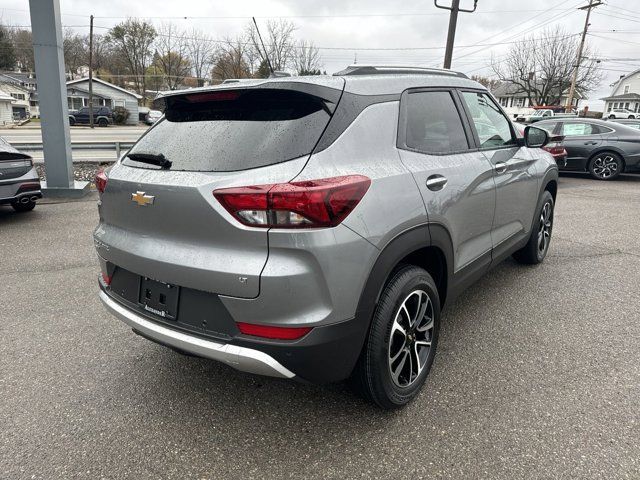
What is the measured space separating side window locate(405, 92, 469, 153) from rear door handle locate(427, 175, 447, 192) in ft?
0.54

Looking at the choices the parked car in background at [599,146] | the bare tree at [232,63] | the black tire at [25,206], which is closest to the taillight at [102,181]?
the black tire at [25,206]

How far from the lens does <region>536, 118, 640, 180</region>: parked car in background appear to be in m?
11.4

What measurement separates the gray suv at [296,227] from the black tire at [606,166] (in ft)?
36.1

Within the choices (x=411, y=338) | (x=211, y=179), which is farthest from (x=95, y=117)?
(x=411, y=338)

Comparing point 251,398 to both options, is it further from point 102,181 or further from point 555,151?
point 555,151

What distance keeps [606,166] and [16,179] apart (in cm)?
1270

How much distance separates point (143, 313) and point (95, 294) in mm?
2048

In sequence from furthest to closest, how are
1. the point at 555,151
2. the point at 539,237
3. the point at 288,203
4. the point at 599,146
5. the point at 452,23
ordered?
the point at 452,23 → the point at 599,146 → the point at 555,151 → the point at 539,237 → the point at 288,203

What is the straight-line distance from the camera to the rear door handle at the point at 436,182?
2.51 m

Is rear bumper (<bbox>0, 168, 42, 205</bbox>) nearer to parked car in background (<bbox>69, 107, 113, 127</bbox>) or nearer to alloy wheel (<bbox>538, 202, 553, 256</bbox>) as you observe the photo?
alloy wheel (<bbox>538, 202, 553, 256</bbox>)

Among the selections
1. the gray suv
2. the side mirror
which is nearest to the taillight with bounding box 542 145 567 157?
the side mirror

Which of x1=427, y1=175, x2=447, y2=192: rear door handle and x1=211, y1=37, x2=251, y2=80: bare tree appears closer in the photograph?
x1=427, y1=175, x2=447, y2=192: rear door handle

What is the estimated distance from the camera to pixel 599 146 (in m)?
11.7

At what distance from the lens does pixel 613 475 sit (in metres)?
2.06
